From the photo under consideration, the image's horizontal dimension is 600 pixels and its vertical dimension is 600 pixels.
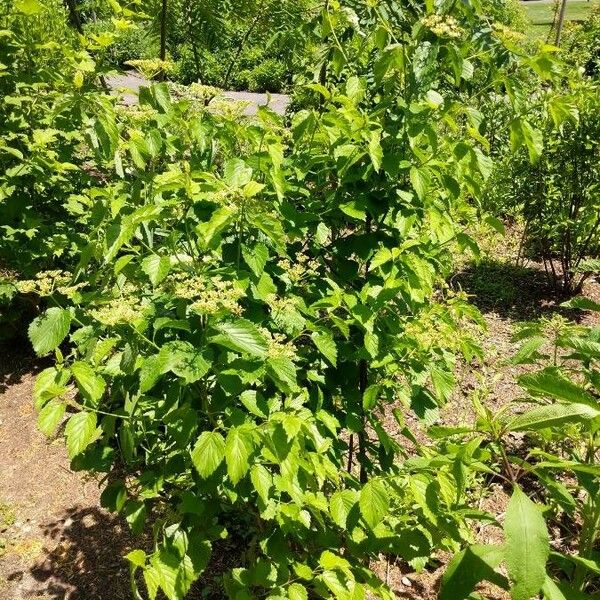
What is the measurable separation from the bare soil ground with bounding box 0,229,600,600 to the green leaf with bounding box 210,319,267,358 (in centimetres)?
113

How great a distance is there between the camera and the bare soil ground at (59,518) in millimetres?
2979

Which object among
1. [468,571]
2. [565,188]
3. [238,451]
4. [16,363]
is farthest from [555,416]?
[565,188]

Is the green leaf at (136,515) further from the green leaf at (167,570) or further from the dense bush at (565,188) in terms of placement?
the dense bush at (565,188)

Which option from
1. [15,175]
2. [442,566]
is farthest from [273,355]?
[15,175]

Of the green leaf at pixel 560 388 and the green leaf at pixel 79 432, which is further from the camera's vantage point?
the green leaf at pixel 79 432

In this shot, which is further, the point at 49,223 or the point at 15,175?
the point at 49,223

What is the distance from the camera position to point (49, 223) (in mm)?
4281

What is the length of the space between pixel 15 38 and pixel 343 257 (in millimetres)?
3302

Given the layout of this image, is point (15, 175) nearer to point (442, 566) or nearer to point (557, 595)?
point (442, 566)

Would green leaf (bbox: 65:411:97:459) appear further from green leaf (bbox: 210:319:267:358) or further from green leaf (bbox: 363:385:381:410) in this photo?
green leaf (bbox: 363:385:381:410)

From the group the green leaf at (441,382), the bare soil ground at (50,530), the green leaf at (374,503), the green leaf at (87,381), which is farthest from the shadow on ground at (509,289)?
the green leaf at (87,381)

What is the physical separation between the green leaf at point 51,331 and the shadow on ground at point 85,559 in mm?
1919

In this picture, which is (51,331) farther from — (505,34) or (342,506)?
(505,34)

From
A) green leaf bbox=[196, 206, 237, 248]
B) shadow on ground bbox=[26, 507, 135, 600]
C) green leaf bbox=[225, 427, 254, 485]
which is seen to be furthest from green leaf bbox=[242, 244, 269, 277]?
shadow on ground bbox=[26, 507, 135, 600]
